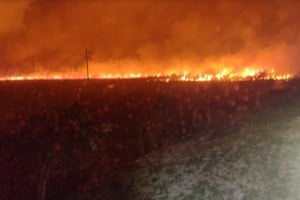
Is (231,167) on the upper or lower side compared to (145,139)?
lower

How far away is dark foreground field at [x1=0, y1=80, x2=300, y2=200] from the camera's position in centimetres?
973

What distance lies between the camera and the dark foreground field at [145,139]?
383 inches

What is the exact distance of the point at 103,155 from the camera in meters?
12.4

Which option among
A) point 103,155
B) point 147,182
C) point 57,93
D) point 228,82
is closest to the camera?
point 147,182

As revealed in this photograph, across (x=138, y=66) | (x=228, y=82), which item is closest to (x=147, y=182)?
(x=228, y=82)

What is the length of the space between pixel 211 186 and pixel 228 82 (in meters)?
8.31

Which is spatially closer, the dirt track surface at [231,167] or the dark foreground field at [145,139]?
the dirt track surface at [231,167]

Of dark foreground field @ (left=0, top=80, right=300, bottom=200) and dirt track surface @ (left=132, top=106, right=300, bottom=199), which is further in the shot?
dark foreground field @ (left=0, top=80, right=300, bottom=200)

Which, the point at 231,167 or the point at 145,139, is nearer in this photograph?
the point at 231,167

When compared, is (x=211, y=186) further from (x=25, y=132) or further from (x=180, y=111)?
(x=25, y=132)

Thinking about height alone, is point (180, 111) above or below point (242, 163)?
above

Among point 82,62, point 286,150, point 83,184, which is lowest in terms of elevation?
point 83,184

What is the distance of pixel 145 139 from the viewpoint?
12945 mm

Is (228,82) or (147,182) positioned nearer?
(147,182)
